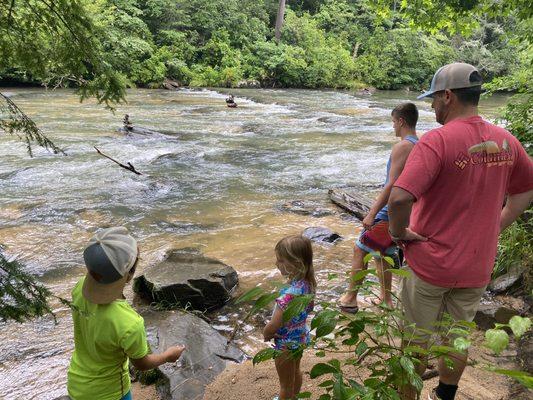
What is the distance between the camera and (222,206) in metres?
8.24

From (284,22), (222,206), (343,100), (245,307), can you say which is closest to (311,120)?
(343,100)

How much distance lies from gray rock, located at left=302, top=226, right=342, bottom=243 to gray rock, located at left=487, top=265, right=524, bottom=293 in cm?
221

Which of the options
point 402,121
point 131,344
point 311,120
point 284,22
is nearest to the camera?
point 131,344

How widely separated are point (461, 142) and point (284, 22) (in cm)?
3675

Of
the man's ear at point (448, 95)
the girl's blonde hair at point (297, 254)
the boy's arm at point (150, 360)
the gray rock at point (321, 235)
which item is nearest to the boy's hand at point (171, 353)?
the boy's arm at point (150, 360)

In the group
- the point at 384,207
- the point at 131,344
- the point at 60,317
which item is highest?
the point at 384,207

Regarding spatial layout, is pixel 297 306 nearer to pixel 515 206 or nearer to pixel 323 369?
pixel 323 369

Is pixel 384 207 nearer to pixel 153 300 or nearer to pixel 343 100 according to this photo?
pixel 153 300

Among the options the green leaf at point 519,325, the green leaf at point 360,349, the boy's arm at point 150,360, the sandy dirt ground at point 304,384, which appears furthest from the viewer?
the sandy dirt ground at point 304,384

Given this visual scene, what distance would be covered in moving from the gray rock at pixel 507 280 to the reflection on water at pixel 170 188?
160 centimetres

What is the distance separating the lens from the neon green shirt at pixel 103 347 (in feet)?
7.13

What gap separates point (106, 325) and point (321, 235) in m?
4.59

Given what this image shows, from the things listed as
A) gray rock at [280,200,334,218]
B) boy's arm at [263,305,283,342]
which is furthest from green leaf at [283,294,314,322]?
gray rock at [280,200,334,218]

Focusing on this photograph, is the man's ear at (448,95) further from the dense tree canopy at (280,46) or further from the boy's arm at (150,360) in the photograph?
the dense tree canopy at (280,46)
